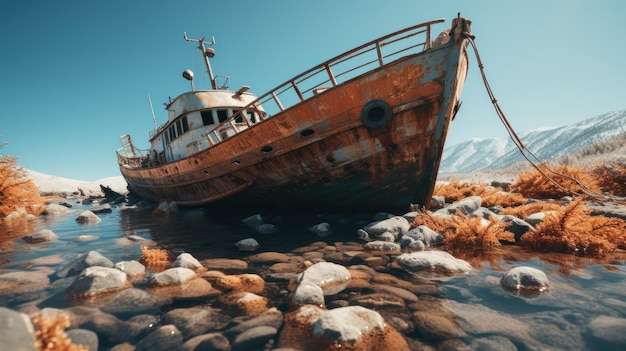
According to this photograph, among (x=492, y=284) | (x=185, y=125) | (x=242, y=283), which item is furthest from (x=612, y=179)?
(x=185, y=125)

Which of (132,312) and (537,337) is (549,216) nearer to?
(537,337)

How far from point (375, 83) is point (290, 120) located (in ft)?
6.79

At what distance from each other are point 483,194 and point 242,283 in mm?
8013

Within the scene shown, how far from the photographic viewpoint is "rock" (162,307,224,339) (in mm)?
2439

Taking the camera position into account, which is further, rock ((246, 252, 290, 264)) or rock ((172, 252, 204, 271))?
rock ((246, 252, 290, 264))

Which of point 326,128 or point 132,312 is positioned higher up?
point 326,128

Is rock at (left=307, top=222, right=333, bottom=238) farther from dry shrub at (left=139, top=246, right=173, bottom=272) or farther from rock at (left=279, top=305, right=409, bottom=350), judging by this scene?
rock at (left=279, top=305, right=409, bottom=350)

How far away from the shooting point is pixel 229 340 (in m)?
2.29

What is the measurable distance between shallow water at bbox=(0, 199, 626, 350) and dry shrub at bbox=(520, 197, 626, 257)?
10.9 inches

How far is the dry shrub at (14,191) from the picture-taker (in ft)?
30.7

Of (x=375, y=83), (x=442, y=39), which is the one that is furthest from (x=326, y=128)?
(x=442, y=39)

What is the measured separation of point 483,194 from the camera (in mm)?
8453

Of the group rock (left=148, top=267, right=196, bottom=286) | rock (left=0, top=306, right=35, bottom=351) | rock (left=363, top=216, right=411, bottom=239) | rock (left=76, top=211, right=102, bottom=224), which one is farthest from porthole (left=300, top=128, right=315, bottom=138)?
rock (left=76, top=211, right=102, bottom=224)

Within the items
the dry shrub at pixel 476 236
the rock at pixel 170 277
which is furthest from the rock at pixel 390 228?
the rock at pixel 170 277
